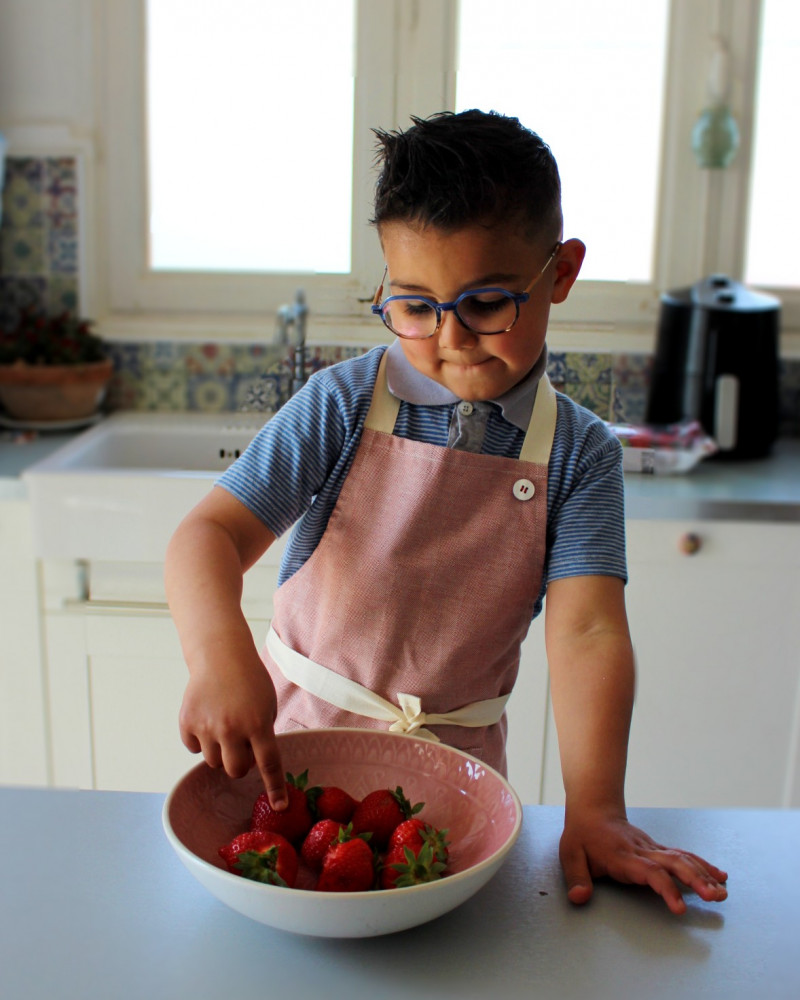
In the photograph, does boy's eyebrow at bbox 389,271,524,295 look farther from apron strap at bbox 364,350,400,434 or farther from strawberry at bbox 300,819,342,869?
strawberry at bbox 300,819,342,869

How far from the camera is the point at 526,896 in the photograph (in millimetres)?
678

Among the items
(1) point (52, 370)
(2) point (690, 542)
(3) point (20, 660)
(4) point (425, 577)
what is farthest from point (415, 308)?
(1) point (52, 370)

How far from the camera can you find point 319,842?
2.10 ft

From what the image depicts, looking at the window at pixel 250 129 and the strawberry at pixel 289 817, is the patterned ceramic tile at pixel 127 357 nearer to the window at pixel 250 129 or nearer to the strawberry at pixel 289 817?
the window at pixel 250 129

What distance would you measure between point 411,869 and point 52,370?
160 centimetres

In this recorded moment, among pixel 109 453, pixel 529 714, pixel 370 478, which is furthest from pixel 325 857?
Result: pixel 109 453

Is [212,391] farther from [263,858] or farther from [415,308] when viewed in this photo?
[263,858]

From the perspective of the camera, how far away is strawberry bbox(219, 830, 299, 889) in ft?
1.97

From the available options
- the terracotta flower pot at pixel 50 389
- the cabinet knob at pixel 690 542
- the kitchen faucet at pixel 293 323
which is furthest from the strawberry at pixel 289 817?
the terracotta flower pot at pixel 50 389

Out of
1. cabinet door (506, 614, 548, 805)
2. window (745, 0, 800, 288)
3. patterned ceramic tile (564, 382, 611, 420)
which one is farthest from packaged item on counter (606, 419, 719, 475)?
window (745, 0, 800, 288)

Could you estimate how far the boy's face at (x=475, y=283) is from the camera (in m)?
0.80

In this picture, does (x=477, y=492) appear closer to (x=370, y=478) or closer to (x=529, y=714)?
(x=370, y=478)

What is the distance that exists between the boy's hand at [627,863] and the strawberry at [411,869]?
0.11 metres

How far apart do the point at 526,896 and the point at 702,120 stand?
1.76 m
